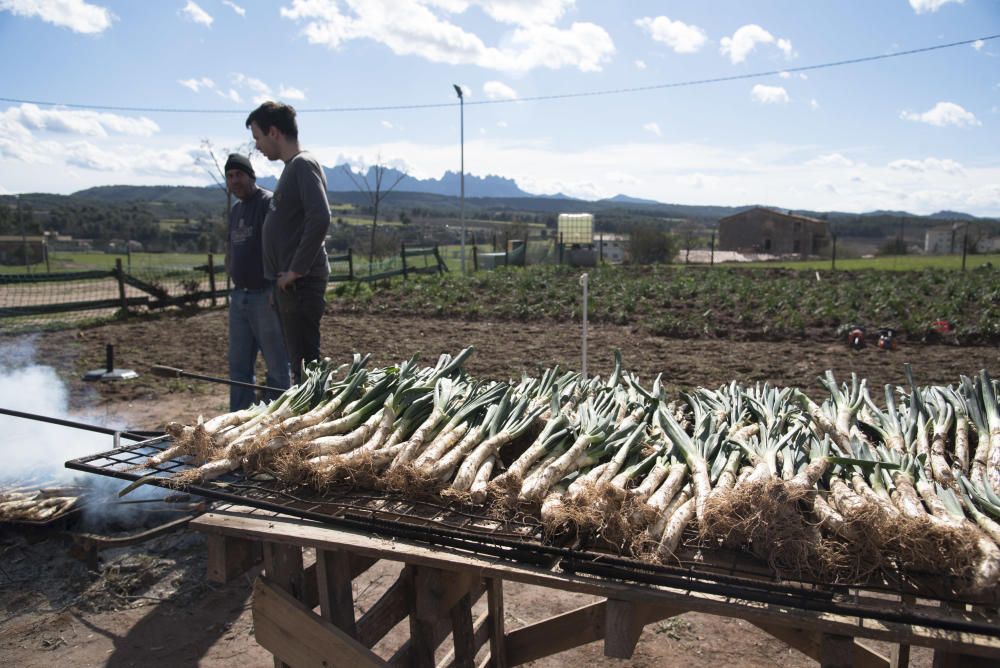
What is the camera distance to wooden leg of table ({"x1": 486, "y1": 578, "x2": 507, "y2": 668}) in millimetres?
3033

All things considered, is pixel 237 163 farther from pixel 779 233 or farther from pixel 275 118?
pixel 779 233

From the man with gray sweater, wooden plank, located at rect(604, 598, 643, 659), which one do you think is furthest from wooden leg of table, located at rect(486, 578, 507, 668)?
the man with gray sweater

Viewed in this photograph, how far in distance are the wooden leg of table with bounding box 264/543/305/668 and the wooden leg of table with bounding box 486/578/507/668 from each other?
912mm

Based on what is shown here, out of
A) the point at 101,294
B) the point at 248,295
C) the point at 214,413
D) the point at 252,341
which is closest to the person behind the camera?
the point at 248,295

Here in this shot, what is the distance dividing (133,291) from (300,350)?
623 inches

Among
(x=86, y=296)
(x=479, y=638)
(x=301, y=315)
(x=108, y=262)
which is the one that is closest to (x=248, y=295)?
(x=301, y=315)

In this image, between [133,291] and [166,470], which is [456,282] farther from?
[166,470]

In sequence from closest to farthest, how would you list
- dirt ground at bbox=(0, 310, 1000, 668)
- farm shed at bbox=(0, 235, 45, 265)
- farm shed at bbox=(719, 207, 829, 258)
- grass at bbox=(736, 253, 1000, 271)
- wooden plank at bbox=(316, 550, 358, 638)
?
wooden plank at bbox=(316, 550, 358, 638)
dirt ground at bbox=(0, 310, 1000, 668)
grass at bbox=(736, 253, 1000, 271)
farm shed at bbox=(0, 235, 45, 265)
farm shed at bbox=(719, 207, 829, 258)

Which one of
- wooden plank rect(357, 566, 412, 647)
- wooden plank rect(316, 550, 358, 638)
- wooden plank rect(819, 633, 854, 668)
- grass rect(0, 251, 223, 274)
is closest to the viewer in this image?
wooden plank rect(819, 633, 854, 668)

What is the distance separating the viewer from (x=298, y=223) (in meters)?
4.24

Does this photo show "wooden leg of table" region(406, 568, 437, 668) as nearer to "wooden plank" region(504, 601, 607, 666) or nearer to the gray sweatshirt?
"wooden plank" region(504, 601, 607, 666)

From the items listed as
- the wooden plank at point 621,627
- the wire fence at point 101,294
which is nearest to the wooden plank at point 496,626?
the wooden plank at point 621,627

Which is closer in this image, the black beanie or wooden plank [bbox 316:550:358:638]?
wooden plank [bbox 316:550:358:638]

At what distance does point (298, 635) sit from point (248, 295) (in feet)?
9.69
